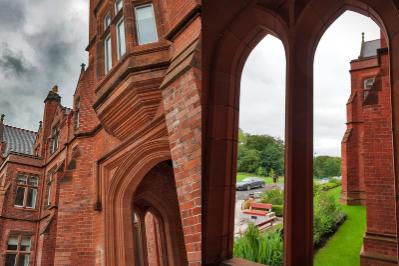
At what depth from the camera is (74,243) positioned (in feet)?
21.7

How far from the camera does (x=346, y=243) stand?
9281 mm

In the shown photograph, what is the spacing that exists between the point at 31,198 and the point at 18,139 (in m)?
7.82

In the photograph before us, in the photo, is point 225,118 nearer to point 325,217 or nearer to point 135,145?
point 135,145

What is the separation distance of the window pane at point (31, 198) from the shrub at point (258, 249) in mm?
13385

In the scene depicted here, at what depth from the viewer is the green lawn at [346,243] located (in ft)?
26.8

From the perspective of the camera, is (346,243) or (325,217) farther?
(325,217)

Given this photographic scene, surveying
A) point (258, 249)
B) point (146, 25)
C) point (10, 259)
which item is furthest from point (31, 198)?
point (146, 25)

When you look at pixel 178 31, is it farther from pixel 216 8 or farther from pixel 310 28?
pixel 310 28

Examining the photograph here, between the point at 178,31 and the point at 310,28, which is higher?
the point at 178,31

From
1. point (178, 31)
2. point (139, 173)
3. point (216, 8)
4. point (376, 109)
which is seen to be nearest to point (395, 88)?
point (216, 8)

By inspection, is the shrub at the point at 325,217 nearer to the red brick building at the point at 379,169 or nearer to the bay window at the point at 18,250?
the red brick building at the point at 379,169

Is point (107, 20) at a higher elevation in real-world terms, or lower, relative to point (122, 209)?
higher

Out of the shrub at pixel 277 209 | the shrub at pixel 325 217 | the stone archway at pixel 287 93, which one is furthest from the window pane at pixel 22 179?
the stone archway at pixel 287 93

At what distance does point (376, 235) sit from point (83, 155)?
547cm
